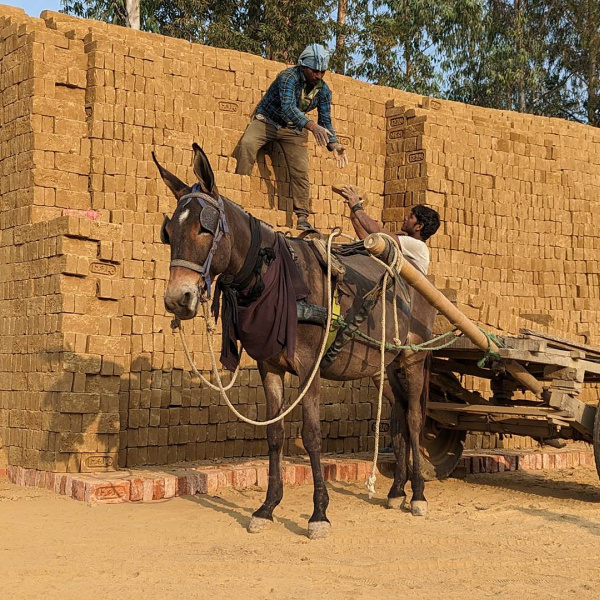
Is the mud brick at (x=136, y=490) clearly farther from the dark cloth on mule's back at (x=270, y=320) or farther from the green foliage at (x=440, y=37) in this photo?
the green foliage at (x=440, y=37)

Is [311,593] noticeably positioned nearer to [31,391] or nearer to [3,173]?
[31,391]

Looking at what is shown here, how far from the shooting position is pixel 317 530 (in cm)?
684

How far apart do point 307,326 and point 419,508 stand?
1.93 m

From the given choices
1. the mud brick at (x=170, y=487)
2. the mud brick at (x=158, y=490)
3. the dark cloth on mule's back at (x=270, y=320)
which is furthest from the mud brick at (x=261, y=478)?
the dark cloth on mule's back at (x=270, y=320)

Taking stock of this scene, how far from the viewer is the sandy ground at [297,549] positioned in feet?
18.1

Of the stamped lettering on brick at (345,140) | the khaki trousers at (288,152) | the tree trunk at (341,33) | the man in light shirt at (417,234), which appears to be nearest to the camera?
the man in light shirt at (417,234)

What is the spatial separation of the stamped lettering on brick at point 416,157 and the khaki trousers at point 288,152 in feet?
5.53

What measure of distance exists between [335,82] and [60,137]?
4.18 meters

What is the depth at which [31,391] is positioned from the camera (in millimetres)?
9344

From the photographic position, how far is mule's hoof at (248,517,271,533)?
23.0ft

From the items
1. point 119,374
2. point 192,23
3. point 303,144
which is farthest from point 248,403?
point 192,23

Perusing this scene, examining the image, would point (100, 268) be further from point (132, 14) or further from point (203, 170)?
point (132, 14)

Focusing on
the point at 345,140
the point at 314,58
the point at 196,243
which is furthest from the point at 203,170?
the point at 345,140

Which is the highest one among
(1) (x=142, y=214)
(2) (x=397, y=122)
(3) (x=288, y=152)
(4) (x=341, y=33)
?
(4) (x=341, y=33)
